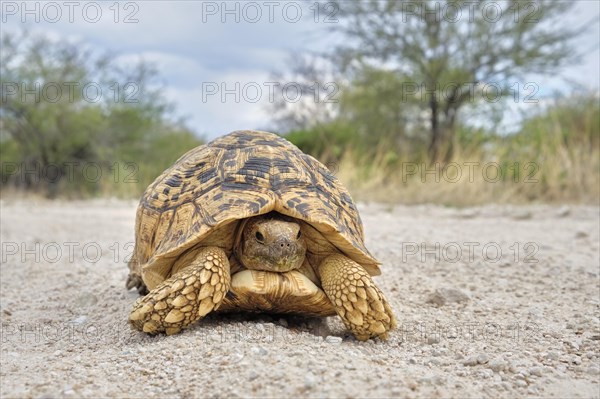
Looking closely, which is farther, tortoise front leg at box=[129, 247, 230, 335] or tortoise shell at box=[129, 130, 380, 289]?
tortoise shell at box=[129, 130, 380, 289]

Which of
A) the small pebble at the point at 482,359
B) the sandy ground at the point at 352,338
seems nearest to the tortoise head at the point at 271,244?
the sandy ground at the point at 352,338

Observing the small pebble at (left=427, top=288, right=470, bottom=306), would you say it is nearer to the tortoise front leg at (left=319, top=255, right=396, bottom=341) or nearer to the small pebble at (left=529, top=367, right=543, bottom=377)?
A: the tortoise front leg at (left=319, top=255, right=396, bottom=341)

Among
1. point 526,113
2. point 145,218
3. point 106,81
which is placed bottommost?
point 145,218

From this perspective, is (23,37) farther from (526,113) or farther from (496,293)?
(496,293)

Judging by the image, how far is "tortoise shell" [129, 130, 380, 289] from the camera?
9.11 feet

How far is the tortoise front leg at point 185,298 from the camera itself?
264cm

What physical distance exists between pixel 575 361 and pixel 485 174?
851cm

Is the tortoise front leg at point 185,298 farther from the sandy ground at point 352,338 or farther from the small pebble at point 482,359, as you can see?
the small pebble at point 482,359

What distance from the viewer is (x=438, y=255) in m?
5.07

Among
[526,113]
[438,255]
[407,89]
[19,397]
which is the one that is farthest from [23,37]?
[19,397]

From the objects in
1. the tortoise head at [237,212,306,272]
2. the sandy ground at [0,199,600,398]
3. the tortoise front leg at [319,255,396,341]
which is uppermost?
the tortoise head at [237,212,306,272]

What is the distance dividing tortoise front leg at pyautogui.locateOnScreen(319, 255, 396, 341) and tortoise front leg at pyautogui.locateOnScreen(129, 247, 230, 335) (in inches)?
19.4

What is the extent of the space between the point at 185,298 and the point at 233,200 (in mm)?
470

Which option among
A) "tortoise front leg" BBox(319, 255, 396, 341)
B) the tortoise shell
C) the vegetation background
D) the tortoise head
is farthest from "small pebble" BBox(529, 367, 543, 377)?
the vegetation background
